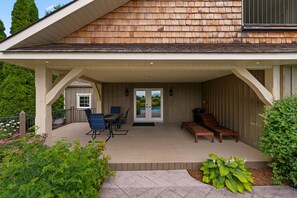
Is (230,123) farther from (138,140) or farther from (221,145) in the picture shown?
(138,140)

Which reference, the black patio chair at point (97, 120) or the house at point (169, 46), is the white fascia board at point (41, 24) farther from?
the black patio chair at point (97, 120)

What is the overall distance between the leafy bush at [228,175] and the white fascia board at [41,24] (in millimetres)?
4468

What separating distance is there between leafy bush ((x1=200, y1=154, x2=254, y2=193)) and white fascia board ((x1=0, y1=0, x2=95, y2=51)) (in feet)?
14.7

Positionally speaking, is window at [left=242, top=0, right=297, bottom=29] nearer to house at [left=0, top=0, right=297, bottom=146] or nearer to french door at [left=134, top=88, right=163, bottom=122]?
house at [left=0, top=0, right=297, bottom=146]

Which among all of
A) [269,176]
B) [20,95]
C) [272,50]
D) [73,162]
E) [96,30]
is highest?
[96,30]

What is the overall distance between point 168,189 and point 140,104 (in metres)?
6.73

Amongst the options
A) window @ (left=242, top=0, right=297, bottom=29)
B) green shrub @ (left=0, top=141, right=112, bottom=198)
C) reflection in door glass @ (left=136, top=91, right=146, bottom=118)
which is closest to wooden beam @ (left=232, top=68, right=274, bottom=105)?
window @ (left=242, top=0, right=297, bottom=29)

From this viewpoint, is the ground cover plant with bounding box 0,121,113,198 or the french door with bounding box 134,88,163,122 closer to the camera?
the ground cover plant with bounding box 0,121,113,198

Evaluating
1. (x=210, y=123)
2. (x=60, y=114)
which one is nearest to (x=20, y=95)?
(x=60, y=114)

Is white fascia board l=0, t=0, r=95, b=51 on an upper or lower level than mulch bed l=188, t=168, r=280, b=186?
upper

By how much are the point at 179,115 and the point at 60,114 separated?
25.0 feet

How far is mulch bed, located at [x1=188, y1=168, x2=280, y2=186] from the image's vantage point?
10.5ft

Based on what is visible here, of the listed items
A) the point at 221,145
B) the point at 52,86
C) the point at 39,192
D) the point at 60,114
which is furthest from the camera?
the point at 60,114

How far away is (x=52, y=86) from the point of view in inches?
157
